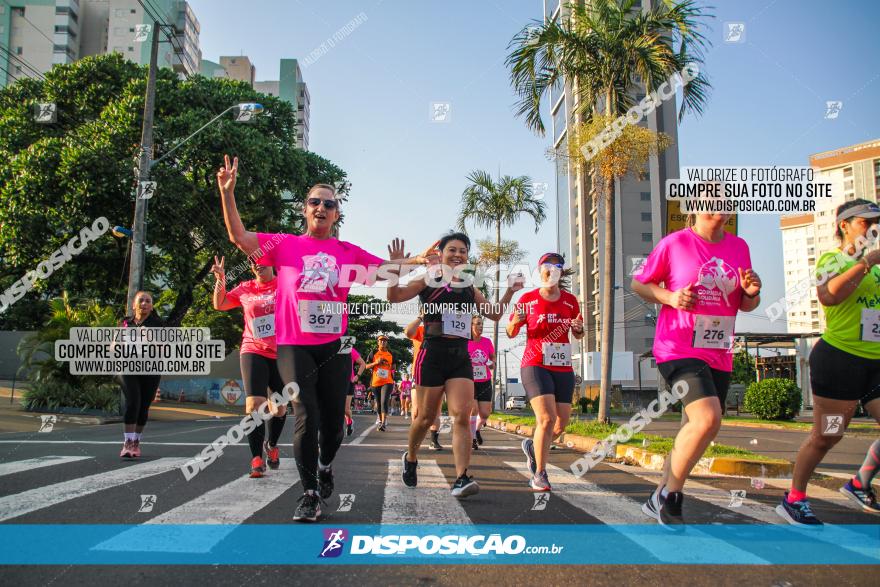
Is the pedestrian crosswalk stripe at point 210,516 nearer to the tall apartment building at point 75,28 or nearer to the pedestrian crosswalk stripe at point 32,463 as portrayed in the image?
the pedestrian crosswalk stripe at point 32,463

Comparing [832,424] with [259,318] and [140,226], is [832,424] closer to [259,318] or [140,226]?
[259,318]

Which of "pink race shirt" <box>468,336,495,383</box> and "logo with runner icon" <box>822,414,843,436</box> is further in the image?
"pink race shirt" <box>468,336,495,383</box>

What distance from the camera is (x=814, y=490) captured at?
20.2ft

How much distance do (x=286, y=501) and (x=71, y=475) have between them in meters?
2.55

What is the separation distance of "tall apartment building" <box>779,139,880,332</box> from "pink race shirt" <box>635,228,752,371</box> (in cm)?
7581

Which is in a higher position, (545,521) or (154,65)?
(154,65)

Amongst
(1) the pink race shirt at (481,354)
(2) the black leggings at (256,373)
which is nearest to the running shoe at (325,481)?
(2) the black leggings at (256,373)

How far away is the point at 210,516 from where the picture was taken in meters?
4.18

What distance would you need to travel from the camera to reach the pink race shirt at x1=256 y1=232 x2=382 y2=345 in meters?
4.55

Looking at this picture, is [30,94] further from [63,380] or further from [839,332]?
[839,332]

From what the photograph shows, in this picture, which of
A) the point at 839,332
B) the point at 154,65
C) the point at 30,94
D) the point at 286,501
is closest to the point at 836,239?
the point at 839,332

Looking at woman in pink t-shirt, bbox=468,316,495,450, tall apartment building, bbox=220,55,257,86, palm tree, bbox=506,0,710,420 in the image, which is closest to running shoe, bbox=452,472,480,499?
woman in pink t-shirt, bbox=468,316,495,450

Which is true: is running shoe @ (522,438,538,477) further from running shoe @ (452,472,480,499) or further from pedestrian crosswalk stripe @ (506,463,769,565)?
running shoe @ (452,472,480,499)

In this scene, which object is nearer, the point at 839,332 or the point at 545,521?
the point at 545,521
